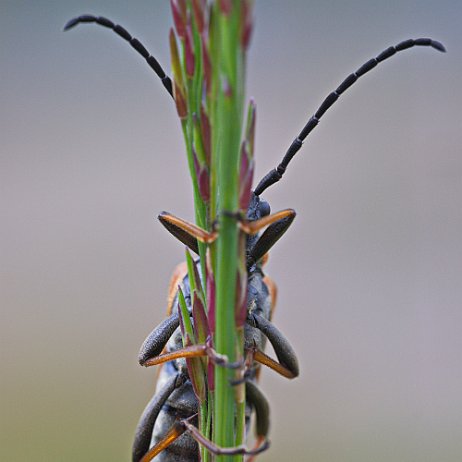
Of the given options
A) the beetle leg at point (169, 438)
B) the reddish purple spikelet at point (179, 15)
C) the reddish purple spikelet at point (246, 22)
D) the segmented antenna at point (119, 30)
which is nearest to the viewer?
the reddish purple spikelet at point (246, 22)

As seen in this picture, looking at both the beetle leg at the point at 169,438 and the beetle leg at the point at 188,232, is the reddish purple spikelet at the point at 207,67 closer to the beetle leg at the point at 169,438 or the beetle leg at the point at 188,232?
the beetle leg at the point at 188,232

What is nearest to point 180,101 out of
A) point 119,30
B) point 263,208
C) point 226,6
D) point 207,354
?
point 226,6

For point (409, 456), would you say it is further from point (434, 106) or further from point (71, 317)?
point (434, 106)

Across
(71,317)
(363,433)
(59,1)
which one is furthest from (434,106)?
(59,1)

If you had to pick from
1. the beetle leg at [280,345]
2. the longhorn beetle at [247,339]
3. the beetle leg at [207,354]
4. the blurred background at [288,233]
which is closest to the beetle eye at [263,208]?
the longhorn beetle at [247,339]

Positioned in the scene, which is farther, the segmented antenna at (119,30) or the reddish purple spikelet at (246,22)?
the segmented antenna at (119,30)

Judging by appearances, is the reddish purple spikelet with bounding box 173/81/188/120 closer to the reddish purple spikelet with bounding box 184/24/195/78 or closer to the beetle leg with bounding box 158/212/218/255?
the reddish purple spikelet with bounding box 184/24/195/78

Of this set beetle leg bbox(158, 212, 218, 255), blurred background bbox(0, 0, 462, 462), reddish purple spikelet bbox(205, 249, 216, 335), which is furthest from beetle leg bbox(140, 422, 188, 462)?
blurred background bbox(0, 0, 462, 462)

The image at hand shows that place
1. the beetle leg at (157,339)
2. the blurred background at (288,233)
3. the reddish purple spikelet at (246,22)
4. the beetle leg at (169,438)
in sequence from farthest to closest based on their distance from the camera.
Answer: the blurred background at (288,233) → the beetle leg at (157,339) → the beetle leg at (169,438) → the reddish purple spikelet at (246,22)
